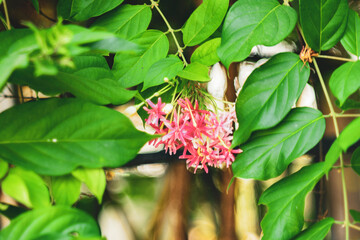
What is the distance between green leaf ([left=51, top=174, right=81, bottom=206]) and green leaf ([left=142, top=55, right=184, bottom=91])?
0.20m

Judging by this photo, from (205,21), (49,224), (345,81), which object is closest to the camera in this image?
(49,224)

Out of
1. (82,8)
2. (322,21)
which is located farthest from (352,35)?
(82,8)

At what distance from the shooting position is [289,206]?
0.51 metres

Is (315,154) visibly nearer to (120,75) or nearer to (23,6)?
Answer: (120,75)

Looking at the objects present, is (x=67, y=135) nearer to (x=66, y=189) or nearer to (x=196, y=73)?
(x=66, y=189)

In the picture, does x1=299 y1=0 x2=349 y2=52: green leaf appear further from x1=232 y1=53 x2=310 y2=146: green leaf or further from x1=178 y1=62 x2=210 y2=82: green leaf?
x1=178 y1=62 x2=210 y2=82: green leaf

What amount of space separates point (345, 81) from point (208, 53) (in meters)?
0.23

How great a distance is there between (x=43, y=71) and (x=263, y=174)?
15.6 inches

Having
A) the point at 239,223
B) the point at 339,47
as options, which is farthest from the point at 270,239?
the point at 339,47

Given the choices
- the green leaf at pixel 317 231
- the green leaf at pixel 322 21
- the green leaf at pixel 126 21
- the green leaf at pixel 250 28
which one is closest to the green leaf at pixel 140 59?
the green leaf at pixel 126 21

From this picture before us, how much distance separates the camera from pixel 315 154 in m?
1.02

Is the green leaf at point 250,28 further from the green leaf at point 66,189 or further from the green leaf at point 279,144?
the green leaf at point 66,189

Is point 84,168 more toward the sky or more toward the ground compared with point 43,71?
more toward the ground

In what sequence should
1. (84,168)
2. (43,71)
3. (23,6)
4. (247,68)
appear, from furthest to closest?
(247,68), (23,6), (84,168), (43,71)
